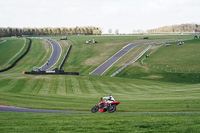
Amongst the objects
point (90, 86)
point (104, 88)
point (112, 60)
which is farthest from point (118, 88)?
point (112, 60)

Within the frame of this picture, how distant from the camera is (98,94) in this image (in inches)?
1813

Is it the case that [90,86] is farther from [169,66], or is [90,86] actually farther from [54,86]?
[169,66]

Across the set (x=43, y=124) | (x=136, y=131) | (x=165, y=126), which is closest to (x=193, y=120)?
(x=165, y=126)

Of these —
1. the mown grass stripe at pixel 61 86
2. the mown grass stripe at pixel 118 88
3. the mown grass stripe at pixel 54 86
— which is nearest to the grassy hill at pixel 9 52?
the mown grass stripe at pixel 61 86

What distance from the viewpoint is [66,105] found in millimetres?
33125

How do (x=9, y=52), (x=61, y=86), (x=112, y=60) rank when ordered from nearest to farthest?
(x=61, y=86), (x=112, y=60), (x=9, y=52)

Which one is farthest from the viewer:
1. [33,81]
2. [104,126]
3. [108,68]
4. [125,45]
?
[125,45]

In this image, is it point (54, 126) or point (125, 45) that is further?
point (125, 45)

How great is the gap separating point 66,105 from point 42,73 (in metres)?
37.7

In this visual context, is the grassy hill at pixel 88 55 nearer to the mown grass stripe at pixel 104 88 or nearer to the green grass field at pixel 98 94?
the green grass field at pixel 98 94

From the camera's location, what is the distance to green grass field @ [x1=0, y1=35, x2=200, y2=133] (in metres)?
20.8

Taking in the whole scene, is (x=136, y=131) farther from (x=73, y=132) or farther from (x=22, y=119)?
(x=22, y=119)

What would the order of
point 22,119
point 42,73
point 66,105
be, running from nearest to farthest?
point 22,119, point 66,105, point 42,73

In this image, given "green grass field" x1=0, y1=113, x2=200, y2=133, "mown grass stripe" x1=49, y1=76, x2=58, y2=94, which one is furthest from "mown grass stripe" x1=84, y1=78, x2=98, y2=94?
"green grass field" x1=0, y1=113, x2=200, y2=133
